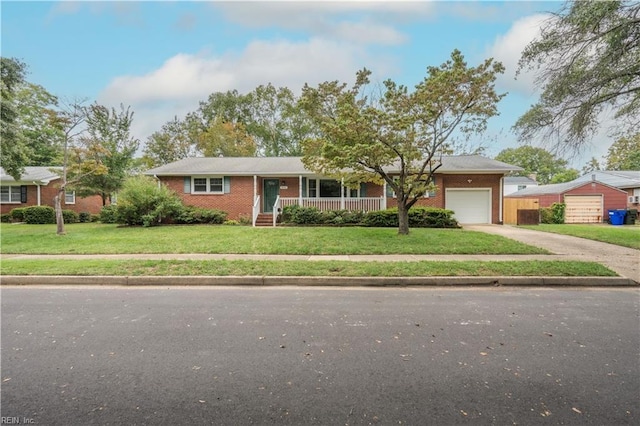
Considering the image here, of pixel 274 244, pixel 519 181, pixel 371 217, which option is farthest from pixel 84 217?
pixel 519 181

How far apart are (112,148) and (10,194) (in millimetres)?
9162

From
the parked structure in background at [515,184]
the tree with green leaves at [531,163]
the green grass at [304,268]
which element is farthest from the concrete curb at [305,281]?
the tree with green leaves at [531,163]

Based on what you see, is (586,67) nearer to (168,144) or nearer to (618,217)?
(618,217)

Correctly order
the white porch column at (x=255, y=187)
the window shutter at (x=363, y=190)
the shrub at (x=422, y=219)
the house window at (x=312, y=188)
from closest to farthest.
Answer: the shrub at (x=422, y=219) < the white porch column at (x=255, y=187) < the window shutter at (x=363, y=190) < the house window at (x=312, y=188)

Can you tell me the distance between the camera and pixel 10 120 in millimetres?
12781

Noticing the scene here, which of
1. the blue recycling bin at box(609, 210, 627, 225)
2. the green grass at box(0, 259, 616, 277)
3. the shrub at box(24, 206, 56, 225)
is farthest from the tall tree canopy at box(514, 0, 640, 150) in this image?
the shrub at box(24, 206, 56, 225)

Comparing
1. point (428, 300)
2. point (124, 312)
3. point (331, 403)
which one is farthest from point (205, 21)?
point (331, 403)

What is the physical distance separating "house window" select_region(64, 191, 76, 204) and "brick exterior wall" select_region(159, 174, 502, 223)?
33.9ft

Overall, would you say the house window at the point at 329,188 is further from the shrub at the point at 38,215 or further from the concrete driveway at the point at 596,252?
the shrub at the point at 38,215

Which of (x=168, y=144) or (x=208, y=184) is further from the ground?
(x=168, y=144)

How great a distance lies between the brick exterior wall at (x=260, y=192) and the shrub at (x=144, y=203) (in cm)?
213

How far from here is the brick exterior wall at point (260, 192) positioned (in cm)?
1833

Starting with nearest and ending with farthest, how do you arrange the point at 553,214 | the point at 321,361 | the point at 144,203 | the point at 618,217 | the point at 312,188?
the point at 321,361, the point at 144,203, the point at 312,188, the point at 618,217, the point at 553,214

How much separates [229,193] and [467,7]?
14468 millimetres
